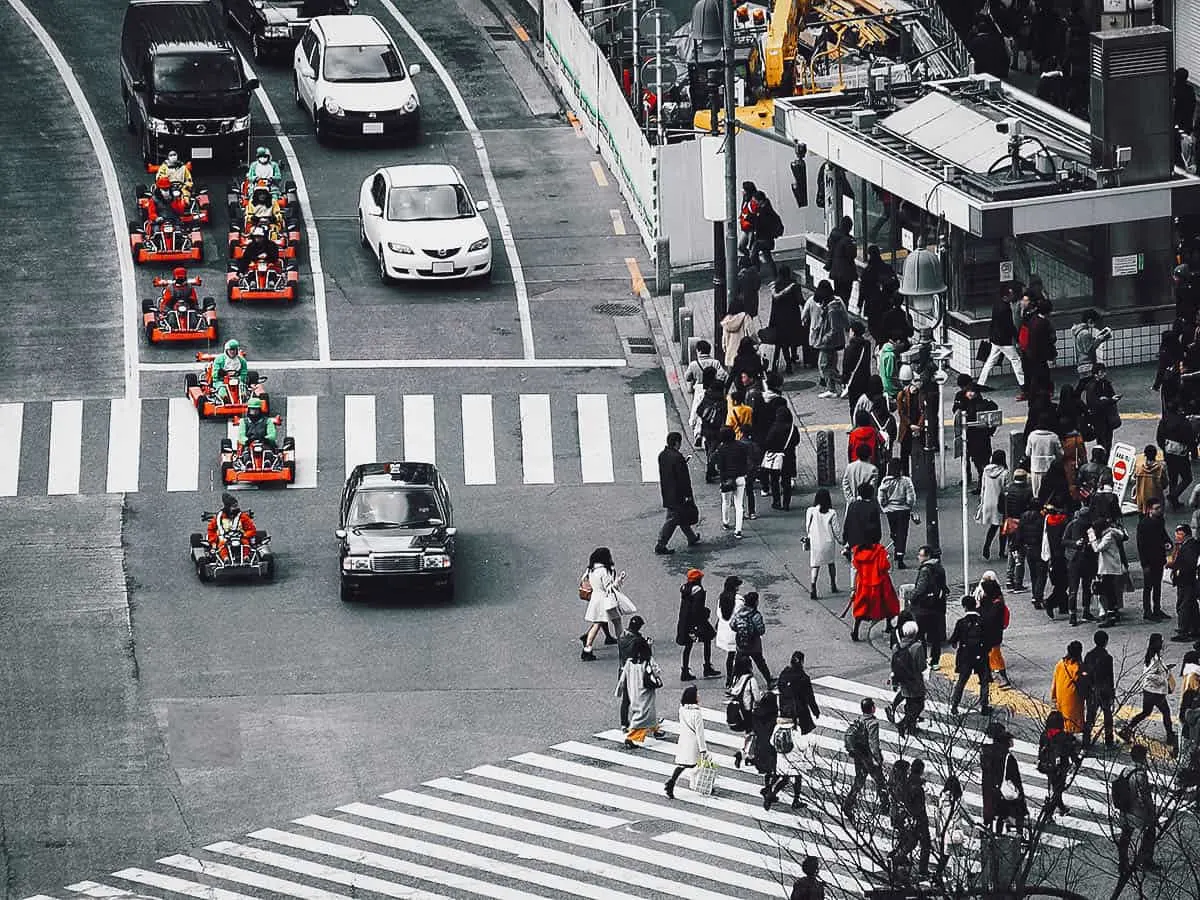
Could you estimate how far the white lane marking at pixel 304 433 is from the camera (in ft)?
127

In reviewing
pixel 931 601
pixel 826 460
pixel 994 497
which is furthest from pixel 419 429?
pixel 931 601

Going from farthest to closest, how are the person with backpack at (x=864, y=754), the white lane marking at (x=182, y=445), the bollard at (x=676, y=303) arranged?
1. the bollard at (x=676, y=303)
2. the white lane marking at (x=182, y=445)
3. the person with backpack at (x=864, y=754)

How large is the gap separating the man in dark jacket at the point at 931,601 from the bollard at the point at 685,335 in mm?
10935

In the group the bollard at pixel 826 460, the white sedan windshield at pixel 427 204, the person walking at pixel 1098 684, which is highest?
the white sedan windshield at pixel 427 204

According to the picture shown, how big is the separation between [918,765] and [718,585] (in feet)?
30.5

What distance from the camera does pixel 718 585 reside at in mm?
34719

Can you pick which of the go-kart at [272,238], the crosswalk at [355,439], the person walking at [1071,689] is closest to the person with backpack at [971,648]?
the person walking at [1071,689]

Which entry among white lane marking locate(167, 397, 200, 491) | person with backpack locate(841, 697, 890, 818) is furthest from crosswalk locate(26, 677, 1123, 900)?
white lane marking locate(167, 397, 200, 491)

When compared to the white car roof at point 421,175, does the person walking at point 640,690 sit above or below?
below

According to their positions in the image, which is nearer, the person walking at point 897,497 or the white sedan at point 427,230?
the person walking at point 897,497

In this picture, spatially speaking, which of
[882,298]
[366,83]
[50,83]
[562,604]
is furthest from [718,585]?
[50,83]

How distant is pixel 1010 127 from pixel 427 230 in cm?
987

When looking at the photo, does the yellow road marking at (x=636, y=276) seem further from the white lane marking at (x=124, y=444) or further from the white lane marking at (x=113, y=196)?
the white lane marking at (x=124, y=444)

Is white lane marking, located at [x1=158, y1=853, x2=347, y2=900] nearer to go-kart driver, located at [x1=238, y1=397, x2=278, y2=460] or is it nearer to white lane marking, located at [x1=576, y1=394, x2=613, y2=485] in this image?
go-kart driver, located at [x1=238, y1=397, x2=278, y2=460]
